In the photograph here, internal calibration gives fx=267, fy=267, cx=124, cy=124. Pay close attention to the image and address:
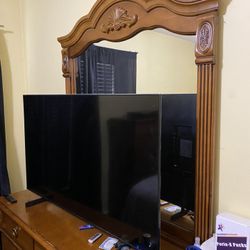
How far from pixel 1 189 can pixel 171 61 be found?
1669 millimetres

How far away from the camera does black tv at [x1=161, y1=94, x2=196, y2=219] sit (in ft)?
3.68

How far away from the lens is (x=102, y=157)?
1.21m

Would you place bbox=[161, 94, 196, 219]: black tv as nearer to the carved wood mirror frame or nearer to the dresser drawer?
the carved wood mirror frame

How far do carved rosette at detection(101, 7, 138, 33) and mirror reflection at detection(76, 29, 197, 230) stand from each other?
0.07 metres

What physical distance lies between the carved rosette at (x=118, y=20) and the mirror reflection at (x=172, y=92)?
2.9 inches

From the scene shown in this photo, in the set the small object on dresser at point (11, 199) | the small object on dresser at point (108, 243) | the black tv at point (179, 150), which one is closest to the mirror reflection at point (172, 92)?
the black tv at point (179, 150)

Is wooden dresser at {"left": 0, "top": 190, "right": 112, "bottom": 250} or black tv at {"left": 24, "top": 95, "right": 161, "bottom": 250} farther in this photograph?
wooden dresser at {"left": 0, "top": 190, "right": 112, "bottom": 250}

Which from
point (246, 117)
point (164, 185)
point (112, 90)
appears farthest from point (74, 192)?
point (246, 117)

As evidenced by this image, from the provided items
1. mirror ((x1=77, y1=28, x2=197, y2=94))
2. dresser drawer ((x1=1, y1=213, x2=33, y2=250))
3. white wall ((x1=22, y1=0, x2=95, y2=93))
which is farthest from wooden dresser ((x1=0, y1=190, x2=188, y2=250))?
white wall ((x1=22, y1=0, x2=95, y2=93))

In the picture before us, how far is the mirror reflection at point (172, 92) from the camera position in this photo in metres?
1.12

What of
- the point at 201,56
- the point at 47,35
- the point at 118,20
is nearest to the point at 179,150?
the point at 201,56

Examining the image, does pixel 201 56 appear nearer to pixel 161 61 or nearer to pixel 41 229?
pixel 161 61

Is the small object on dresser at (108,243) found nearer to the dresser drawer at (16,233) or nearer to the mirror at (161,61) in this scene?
the dresser drawer at (16,233)

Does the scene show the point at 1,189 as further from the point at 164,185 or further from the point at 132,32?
the point at 132,32
